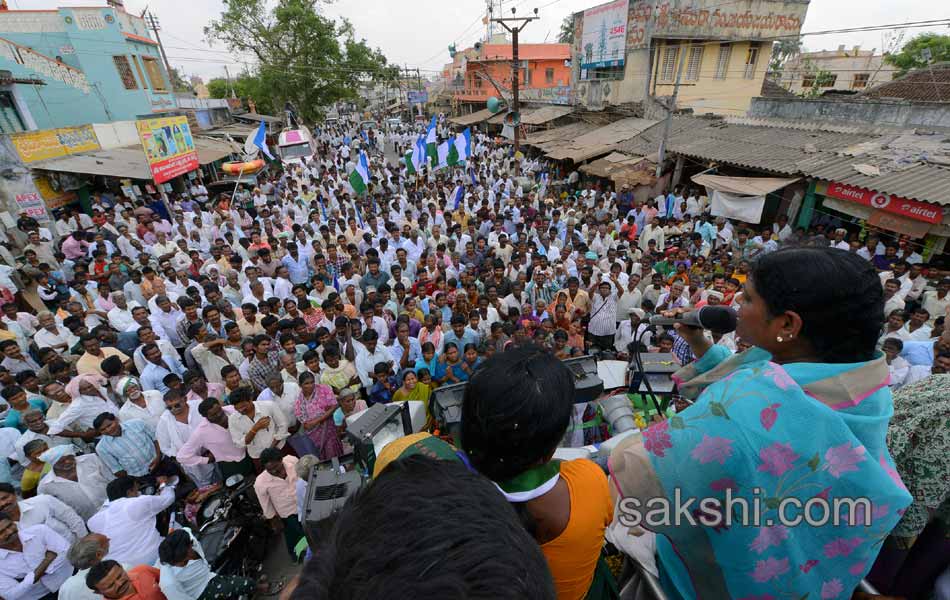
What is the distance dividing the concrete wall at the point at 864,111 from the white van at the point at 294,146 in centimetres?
1793

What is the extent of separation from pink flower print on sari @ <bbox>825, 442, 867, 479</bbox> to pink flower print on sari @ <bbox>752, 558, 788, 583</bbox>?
0.91 feet

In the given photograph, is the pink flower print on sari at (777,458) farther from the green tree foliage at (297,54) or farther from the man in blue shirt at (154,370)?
the green tree foliage at (297,54)

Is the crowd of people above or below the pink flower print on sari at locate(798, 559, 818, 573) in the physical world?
below

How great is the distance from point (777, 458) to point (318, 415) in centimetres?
409

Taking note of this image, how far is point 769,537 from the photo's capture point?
1.01 m

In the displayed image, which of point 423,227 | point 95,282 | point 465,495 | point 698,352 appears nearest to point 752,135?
point 423,227

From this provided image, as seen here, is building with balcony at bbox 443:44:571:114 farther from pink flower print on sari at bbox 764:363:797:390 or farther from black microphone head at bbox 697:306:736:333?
pink flower print on sari at bbox 764:363:797:390

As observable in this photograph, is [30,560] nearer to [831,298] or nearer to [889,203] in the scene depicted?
[831,298]

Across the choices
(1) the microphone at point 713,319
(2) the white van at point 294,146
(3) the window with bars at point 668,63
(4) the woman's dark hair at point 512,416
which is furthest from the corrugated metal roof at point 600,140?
(4) the woman's dark hair at point 512,416

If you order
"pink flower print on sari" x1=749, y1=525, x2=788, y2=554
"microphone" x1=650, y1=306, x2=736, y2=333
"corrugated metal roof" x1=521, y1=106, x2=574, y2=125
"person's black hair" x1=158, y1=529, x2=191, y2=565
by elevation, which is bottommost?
"person's black hair" x1=158, y1=529, x2=191, y2=565

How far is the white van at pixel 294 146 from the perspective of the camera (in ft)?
60.8

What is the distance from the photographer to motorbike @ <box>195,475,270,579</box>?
137 inches

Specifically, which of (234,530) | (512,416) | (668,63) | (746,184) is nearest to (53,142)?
(234,530)

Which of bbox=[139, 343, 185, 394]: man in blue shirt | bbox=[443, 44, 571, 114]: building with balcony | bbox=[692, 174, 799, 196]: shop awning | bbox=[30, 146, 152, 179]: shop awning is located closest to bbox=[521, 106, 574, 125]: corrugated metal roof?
bbox=[692, 174, 799, 196]: shop awning
